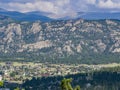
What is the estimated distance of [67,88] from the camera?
145 feet

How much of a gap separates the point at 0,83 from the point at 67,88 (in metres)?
8.50

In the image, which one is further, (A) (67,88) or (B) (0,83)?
(A) (67,88)

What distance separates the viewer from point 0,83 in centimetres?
3828
